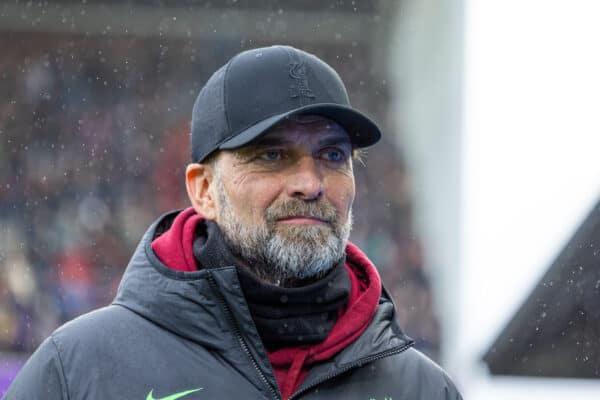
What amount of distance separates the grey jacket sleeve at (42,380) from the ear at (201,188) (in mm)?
417

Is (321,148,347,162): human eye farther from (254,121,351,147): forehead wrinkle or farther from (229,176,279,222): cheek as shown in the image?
(229,176,279,222): cheek

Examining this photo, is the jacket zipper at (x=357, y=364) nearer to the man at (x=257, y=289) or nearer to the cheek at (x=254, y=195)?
the man at (x=257, y=289)

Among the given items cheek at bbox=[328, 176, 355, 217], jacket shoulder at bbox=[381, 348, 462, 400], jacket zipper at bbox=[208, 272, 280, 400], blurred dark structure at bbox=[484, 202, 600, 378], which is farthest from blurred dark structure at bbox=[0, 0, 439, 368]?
jacket zipper at bbox=[208, 272, 280, 400]

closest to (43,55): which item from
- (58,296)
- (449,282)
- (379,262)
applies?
(58,296)

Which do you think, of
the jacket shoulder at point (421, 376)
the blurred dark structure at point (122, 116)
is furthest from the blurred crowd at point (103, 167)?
the jacket shoulder at point (421, 376)

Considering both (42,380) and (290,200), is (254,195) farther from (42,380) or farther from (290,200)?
(42,380)

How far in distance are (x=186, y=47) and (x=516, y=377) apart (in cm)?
439

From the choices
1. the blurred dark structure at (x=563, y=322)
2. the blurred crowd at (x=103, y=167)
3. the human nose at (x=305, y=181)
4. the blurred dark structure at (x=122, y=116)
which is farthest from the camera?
the blurred dark structure at (x=122, y=116)

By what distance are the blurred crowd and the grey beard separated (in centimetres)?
590

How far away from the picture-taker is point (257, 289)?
1.83 metres

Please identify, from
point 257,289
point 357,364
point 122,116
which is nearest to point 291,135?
point 257,289

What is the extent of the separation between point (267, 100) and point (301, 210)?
8.9 inches

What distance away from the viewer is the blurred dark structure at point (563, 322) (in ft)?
19.0

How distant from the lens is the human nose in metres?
1.83
